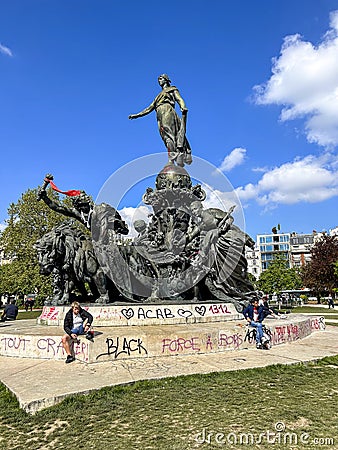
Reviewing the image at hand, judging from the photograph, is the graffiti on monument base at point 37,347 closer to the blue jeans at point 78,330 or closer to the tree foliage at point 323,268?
the blue jeans at point 78,330

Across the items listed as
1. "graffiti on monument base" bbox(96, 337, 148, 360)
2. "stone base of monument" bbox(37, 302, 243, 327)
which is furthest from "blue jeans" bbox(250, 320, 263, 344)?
"graffiti on monument base" bbox(96, 337, 148, 360)

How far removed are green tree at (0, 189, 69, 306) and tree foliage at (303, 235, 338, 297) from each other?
33.7 meters

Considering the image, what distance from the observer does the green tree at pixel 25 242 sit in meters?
35.2

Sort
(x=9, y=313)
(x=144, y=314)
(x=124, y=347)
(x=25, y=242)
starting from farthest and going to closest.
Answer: (x=25, y=242), (x=9, y=313), (x=144, y=314), (x=124, y=347)

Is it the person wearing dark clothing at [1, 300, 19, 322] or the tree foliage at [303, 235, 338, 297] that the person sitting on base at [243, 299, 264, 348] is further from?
the tree foliage at [303, 235, 338, 297]

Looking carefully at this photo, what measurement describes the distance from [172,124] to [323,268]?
40.8 m

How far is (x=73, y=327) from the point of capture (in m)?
7.76

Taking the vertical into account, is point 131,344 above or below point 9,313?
below

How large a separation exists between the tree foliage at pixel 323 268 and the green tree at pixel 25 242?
110 ft

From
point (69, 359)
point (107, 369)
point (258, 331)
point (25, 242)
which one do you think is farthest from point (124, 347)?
point (25, 242)

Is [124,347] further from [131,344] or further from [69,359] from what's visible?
[69,359]

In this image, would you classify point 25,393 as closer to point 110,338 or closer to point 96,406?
point 96,406

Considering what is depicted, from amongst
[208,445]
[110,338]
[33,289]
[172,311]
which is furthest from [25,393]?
[33,289]

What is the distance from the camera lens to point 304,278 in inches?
2148
